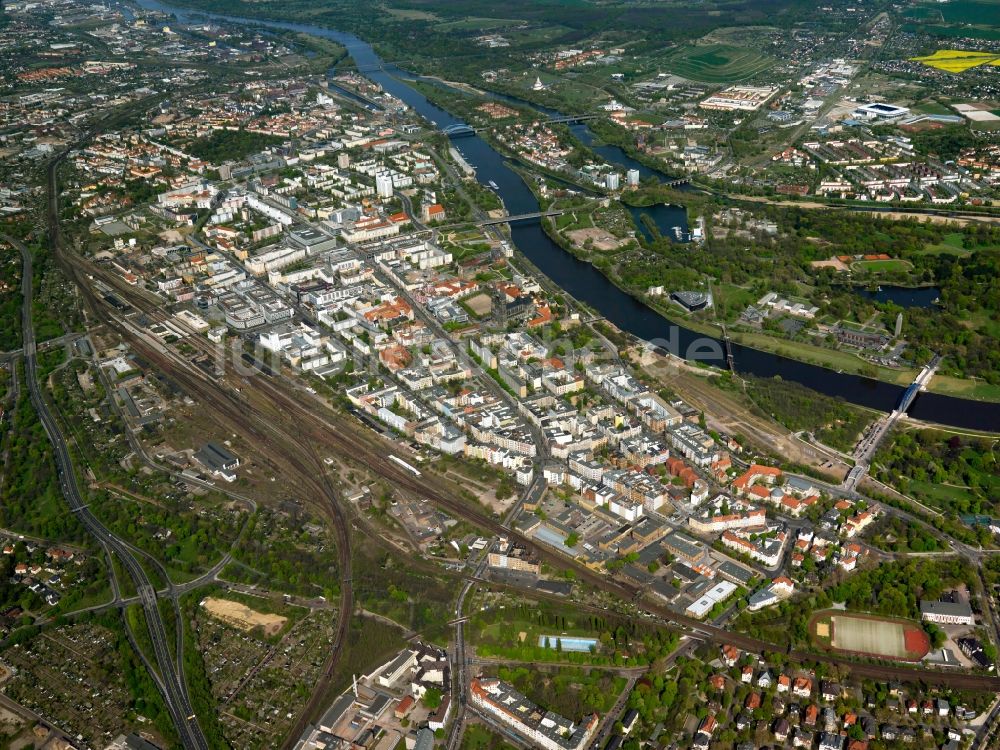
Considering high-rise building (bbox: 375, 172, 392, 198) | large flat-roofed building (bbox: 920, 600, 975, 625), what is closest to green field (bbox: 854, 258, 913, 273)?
large flat-roofed building (bbox: 920, 600, 975, 625)

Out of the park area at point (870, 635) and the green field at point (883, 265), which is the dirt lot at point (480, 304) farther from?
the park area at point (870, 635)

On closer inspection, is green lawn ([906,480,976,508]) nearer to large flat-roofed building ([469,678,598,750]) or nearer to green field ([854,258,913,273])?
large flat-roofed building ([469,678,598,750])

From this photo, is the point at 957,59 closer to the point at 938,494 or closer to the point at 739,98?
the point at 739,98

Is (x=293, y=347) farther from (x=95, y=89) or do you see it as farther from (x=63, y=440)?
(x=95, y=89)

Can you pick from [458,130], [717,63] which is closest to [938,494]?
[458,130]

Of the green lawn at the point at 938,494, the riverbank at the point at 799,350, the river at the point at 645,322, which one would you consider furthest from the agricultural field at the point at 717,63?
the green lawn at the point at 938,494

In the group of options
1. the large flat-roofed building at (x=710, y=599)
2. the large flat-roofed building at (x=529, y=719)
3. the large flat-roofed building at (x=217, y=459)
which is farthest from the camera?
the large flat-roofed building at (x=217, y=459)

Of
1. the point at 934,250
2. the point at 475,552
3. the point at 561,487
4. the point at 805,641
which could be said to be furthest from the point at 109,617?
the point at 934,250
